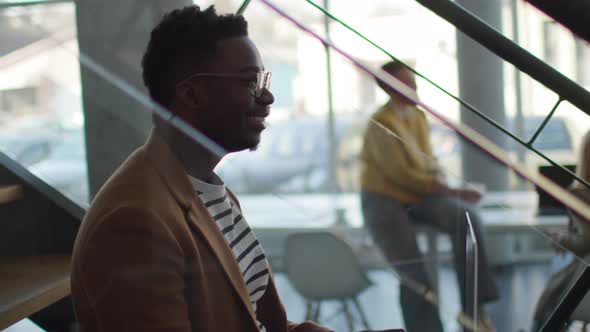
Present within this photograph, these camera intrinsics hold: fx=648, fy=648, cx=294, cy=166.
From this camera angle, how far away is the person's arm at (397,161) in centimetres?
143

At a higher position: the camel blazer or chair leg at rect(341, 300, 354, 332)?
the camel blazer

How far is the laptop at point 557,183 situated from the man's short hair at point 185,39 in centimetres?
63

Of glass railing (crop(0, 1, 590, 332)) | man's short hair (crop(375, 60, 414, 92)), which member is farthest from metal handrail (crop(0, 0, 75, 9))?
man's short hair (crop(375, 60, 414, 92))

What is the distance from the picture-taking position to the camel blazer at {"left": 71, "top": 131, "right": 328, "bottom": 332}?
764 millimetres

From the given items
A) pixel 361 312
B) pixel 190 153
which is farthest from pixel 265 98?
pixel 361 312

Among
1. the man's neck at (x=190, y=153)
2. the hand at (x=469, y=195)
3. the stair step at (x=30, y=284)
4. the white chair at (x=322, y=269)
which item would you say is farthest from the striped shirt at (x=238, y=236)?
the hand at (x=469, y=195)

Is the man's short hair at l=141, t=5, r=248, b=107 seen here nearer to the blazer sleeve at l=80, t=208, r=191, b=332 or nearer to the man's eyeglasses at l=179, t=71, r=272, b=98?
the man's eyeglasses at l=179, t=71, r=272, b=98

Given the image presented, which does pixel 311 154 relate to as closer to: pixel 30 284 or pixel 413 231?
pixel 413 231

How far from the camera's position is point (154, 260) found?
0.78 meters

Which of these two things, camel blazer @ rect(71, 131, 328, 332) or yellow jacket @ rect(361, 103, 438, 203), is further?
yellow jacket @ rect(361, 103, 438, 203)

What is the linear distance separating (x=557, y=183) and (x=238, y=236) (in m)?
0.62

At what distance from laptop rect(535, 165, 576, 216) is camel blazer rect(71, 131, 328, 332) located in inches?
25.1

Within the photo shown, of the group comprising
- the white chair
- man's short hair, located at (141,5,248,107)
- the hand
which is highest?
man's short hair, located at (141,5,248,107)

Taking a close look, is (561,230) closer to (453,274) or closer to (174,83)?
(453,274)
